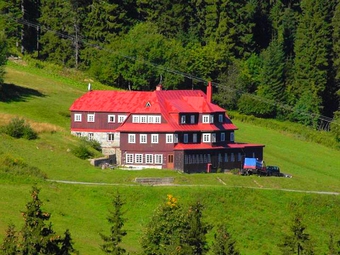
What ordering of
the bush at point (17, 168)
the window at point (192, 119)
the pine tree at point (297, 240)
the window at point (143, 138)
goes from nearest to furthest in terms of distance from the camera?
the pine tree at point (297, 240) → the bush at point (17, 168) → the window at point (143, 138) → the window at point (192, 119)

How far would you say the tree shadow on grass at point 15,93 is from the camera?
113625 millimetres

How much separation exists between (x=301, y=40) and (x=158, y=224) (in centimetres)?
8926

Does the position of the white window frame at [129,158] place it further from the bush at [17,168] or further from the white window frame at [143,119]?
the bush at [17,168]

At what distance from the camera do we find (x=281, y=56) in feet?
486

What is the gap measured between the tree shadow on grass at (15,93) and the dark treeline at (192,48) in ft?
56.6

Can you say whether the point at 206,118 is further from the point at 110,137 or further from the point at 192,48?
the point at 192,48

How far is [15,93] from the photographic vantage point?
4587 inches

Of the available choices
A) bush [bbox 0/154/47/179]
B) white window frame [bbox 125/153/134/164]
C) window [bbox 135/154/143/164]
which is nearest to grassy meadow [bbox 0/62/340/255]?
bush [bbox 0/154/47/179]

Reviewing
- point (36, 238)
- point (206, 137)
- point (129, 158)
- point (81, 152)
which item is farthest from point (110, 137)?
point (36, 238)

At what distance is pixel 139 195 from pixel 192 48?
209 ft

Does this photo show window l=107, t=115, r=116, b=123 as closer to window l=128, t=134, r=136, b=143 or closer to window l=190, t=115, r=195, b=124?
window l=128, t=134, r=136, b=143

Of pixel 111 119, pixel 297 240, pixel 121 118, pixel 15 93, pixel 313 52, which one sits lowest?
pixel 297 240

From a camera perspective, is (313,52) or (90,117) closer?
(90,117)

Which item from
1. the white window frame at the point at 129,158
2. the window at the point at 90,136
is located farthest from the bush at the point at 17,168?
the window at the point at 90,136
